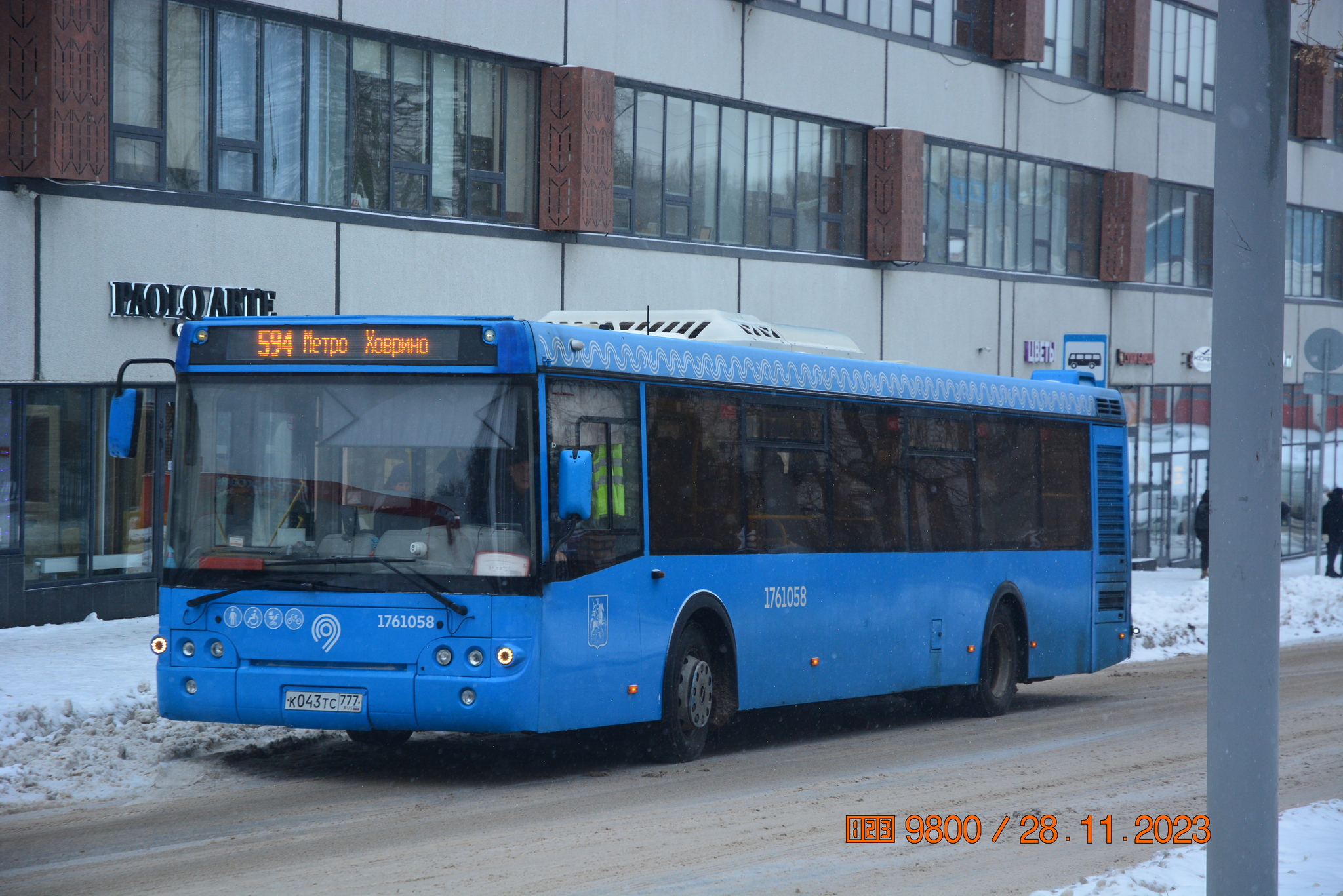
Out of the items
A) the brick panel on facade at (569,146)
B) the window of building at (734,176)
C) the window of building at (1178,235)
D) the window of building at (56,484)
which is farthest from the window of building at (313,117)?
the window of building at (1178,235)

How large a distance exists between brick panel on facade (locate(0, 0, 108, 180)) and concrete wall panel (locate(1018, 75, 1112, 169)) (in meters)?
20.2

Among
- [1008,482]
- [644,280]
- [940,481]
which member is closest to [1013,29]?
[644,280]

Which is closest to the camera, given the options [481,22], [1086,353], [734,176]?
[481,22]

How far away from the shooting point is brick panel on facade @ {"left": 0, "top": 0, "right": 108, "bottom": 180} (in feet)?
53.2

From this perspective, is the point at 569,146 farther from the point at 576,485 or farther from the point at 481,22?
the point at 576,485

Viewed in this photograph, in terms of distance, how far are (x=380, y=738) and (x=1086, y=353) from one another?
13936 millimetres

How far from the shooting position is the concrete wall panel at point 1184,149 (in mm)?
35969

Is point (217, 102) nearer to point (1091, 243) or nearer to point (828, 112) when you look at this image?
point (828, 112)

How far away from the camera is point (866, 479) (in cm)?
1288

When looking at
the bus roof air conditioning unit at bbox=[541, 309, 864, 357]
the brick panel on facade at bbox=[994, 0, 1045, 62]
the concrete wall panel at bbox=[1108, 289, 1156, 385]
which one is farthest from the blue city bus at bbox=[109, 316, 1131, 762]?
the concrete wall panel at bbox=[1108, 289, 1156, 385]

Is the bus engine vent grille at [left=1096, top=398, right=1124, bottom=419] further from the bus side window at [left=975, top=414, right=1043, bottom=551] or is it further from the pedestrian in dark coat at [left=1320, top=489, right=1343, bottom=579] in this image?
the pedestrian in dark coat at [left=1320, top=489, right=1343, bottom=579]

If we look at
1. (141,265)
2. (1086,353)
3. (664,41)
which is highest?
(664,41)

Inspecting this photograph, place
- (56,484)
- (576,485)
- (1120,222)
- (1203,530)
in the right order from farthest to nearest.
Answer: (1120,222)
(1203,530)
(56,484)
(576,485)

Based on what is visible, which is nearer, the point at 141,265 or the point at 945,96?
the point at 141,265
